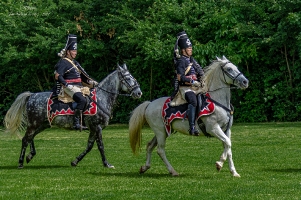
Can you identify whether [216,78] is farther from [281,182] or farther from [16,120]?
[16,120]

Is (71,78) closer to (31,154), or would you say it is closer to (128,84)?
(128,84)

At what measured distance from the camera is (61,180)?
14.1m

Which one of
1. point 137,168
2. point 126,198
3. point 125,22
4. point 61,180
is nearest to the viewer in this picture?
point 126,198

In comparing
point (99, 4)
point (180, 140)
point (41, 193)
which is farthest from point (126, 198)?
point (99, 4)

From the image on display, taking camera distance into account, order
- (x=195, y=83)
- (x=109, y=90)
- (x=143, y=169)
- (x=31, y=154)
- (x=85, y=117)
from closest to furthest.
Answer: (x=195, y=83) < (x=143, y=169) < (x=85, y=117) < (x=109, y=90) < (x=31, y=154)

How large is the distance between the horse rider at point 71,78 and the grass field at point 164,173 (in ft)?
4.30

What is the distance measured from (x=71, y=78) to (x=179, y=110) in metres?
3.29

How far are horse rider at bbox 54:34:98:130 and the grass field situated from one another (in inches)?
51.6

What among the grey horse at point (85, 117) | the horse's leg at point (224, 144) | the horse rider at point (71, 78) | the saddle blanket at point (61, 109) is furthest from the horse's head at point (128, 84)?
the horse's leg at point (224, 144)

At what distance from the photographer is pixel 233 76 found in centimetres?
1441

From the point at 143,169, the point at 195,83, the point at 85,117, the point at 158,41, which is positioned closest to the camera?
the point at 195,83

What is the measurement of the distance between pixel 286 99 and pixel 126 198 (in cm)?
2217

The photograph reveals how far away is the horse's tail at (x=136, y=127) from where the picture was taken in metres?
15.2

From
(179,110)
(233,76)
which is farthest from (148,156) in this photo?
(233,76)
